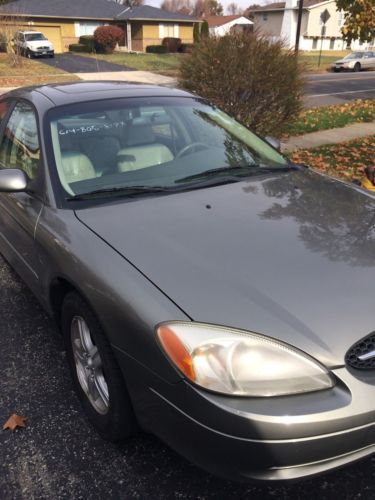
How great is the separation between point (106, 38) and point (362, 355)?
1614 inches

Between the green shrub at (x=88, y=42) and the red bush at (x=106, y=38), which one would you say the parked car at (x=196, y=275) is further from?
the red bush at (x=106, y=38)

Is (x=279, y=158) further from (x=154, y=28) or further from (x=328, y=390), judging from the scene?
(x=154, y=28)

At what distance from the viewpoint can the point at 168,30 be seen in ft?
151

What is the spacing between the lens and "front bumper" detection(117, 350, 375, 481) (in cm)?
159

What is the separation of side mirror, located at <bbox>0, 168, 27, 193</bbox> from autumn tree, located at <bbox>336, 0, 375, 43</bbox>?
5660 millimetres

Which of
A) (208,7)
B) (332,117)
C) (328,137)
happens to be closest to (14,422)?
(328,137)

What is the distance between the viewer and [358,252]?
2166 mm

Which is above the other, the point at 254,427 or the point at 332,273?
the point at 332,273

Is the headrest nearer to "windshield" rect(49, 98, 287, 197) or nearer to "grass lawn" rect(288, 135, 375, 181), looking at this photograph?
"windshield" rect(49, 98, 287, 197)

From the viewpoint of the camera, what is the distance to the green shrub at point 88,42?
3824 cm

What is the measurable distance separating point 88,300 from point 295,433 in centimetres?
103

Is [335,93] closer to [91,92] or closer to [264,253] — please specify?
[91,92]

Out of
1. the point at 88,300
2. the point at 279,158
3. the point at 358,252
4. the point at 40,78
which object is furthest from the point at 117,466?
the point at 40,78

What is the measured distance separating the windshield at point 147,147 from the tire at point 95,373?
709 mm
